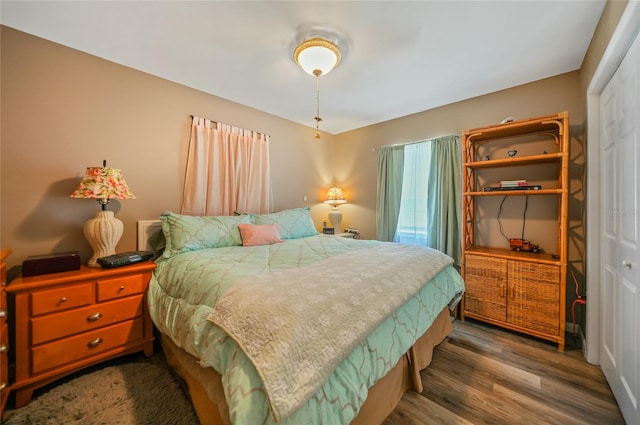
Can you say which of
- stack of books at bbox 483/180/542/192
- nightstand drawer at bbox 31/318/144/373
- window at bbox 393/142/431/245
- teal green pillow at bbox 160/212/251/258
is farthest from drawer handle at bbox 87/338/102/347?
stack of books at bbox 483/180/542/192

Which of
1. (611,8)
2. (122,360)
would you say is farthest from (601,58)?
(122,360)

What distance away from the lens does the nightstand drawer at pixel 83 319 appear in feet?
5.06

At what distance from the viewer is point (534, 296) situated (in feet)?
7.20

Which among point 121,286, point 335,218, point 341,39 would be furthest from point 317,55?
point 335,218

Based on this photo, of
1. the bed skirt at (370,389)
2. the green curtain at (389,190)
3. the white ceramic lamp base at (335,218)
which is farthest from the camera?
the white ceramic lamp base at (335,218)

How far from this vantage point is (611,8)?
148 cm

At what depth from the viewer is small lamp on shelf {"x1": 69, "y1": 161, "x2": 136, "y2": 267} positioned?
185 centimetres

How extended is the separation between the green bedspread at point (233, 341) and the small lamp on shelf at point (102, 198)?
1.42 feet

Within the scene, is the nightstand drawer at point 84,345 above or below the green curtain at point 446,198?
below

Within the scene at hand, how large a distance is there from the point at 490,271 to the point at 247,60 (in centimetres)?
310

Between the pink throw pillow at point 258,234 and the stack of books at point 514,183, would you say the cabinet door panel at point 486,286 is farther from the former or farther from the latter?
the pink throw pillow at point 258,234

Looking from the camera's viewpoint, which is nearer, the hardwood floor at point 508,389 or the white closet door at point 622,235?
the white closet door at point 622,235

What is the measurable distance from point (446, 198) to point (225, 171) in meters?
2.82

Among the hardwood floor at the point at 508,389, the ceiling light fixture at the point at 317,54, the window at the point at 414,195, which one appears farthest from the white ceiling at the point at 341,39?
the hardwood floor at the point at 508,389
